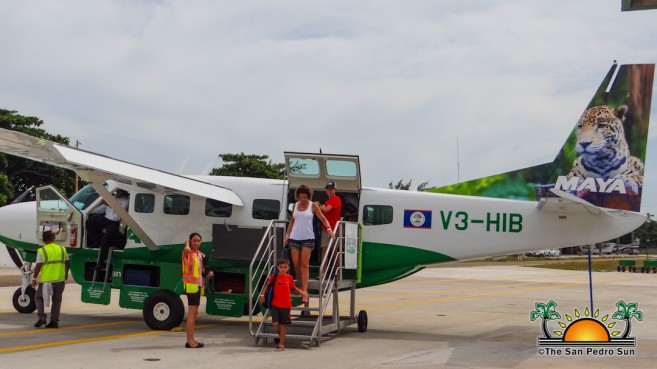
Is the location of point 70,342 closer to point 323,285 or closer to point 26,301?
point 323,285

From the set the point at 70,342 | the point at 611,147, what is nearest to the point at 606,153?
the point at 611,147

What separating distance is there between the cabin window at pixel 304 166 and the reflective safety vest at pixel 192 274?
10.7 feet

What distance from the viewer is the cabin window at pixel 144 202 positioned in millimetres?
15516

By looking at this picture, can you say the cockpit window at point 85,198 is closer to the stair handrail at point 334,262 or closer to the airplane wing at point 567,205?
the stair handrail at point 334,262

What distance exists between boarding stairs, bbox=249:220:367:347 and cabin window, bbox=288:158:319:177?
1143 mm

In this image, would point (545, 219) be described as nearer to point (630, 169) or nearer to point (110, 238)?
point (630, 169)

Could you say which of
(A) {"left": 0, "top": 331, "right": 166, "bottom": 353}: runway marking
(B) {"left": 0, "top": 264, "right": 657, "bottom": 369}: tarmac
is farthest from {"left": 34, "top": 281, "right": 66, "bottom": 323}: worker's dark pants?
(A) {"left": 0, "top": 331, "right": 166, "bottom": 353}: runway marking

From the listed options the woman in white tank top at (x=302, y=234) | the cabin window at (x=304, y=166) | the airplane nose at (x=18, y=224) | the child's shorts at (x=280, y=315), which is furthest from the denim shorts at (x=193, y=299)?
the airplane nose at (x=18, y=224)

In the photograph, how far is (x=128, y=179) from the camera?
1396 centimetres

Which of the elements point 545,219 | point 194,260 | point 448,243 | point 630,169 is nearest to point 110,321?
point 194,260

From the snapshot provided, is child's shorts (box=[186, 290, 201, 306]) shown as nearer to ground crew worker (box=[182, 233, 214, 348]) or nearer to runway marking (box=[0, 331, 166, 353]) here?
ground crew worker (box=[182, 233, 214, 348])

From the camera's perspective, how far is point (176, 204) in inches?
607

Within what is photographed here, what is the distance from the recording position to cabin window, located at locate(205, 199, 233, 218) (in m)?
15.3

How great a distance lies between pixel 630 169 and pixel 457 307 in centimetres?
978
